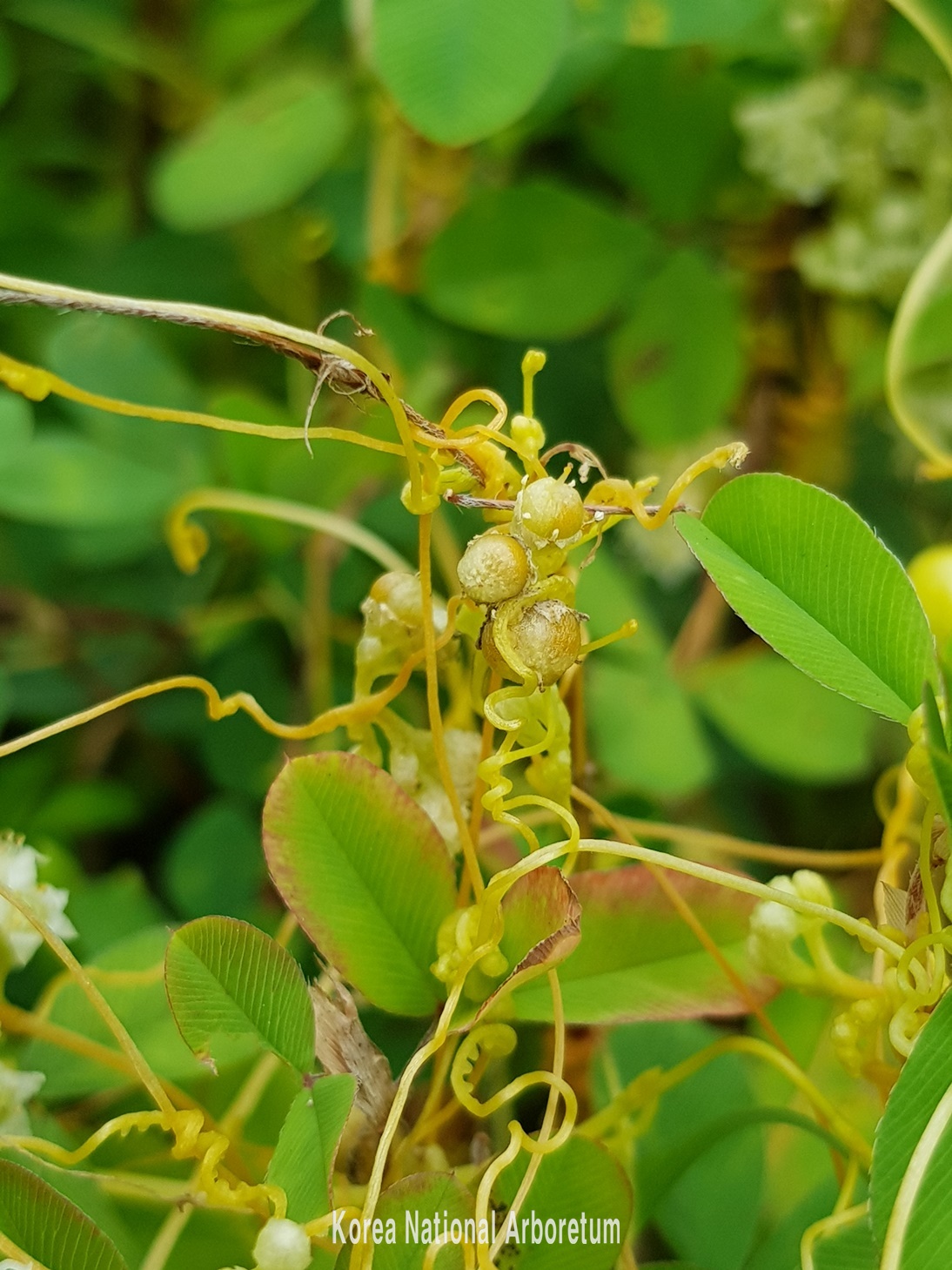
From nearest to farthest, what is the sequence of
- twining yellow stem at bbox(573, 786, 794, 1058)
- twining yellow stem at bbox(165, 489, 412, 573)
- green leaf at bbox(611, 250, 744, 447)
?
twining yellow stem at bbox(573, 786, 794, 1058) → twining yellow stem at bbox(165, 489, 412, 573) → green leaf at bbox(611, 250, 744, 447)

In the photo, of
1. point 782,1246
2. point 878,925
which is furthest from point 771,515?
point 782,1246

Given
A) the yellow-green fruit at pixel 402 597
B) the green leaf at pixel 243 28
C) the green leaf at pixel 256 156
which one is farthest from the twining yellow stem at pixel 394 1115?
the green leaf at pixel 243 28

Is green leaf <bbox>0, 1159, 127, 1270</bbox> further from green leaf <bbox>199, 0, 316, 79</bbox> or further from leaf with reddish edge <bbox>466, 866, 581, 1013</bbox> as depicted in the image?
green leaf <bbox>199, 0, 316, 79</bbox>

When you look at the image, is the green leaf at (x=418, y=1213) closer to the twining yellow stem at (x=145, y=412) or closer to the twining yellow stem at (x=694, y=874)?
the twining yellow stem at (x=694, y=874)

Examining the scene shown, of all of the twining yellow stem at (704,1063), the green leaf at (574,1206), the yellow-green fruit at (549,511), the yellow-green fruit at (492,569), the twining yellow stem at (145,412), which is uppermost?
the twining yellow stem at (145,412)

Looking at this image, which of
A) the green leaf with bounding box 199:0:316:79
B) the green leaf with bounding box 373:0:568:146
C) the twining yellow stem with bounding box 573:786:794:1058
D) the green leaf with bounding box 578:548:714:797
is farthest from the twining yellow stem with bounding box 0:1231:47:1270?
the green leaf with bounding box 199:0:316:79

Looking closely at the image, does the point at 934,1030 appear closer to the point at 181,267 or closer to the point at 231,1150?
the point at 231,1150
